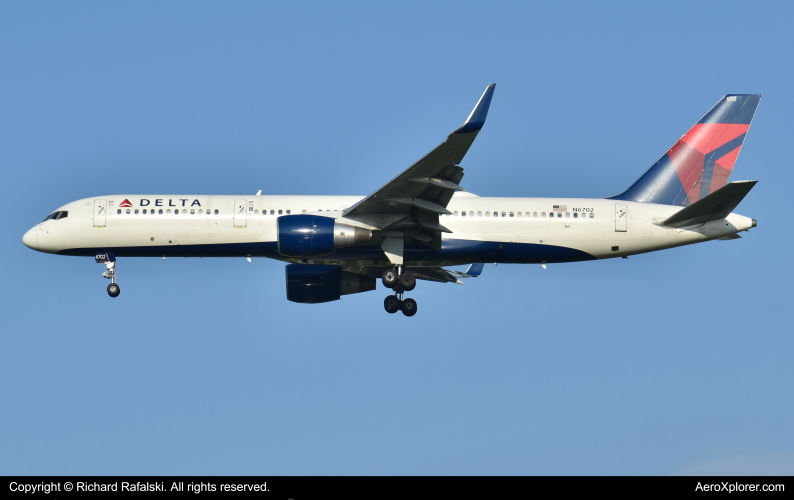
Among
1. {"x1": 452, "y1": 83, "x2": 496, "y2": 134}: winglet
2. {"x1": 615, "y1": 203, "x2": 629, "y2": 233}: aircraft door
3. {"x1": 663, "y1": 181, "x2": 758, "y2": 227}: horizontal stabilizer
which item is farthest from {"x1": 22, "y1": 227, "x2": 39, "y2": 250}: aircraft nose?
{"x1": 663, "y1": 181, "x2": 758, "y2": 227}: horizontal stabilizer

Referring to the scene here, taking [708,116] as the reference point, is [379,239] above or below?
below

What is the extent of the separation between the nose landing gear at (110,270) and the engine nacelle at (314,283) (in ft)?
22.7

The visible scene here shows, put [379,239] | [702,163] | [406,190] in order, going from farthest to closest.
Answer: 1. [702,163]
2. [379,239]
3. [406,190]

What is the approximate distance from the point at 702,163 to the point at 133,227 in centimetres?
2319

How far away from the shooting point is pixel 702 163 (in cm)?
3828

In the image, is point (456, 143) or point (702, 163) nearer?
point (456, 143)

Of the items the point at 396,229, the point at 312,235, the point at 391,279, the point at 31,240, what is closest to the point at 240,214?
the point at 312,235

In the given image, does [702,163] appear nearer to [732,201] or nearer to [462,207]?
[732,201]

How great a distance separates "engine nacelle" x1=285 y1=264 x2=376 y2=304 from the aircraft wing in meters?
5.32

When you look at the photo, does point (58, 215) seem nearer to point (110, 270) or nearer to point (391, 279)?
point (110, 270)

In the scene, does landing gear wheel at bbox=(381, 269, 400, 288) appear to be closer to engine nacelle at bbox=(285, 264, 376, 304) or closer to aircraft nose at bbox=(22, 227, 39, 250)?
engine nacelle at bbox=(285, 264, 376, 304)

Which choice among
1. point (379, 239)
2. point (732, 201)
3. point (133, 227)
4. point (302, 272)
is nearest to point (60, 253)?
point (133, 227)

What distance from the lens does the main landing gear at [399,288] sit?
115ft

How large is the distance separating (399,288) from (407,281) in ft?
1.91
